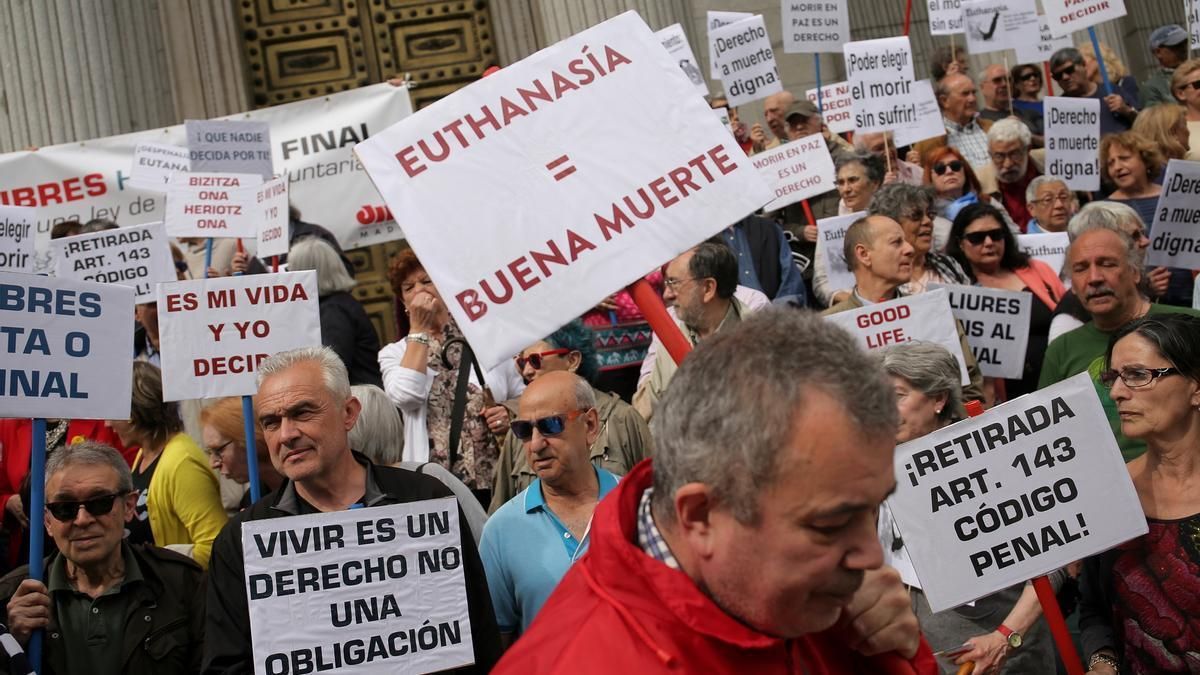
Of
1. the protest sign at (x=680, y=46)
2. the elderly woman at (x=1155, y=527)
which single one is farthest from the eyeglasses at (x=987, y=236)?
the elderly woman at (x=1155, y=527)

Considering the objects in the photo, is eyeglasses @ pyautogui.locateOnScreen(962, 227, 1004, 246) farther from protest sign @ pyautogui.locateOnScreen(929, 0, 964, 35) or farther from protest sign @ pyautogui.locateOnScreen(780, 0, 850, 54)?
protest sign @ pyautogui.locateOnScreen(929, 0, 964, 35)

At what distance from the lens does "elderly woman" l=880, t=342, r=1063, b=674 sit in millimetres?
4812

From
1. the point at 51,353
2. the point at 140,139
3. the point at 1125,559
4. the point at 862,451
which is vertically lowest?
the point at 1125,559

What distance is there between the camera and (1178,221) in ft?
26.4

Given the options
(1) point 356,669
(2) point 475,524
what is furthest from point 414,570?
(2) point 475,524

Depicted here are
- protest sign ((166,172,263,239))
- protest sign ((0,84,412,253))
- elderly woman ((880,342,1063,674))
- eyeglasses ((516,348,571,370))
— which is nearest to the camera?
elderly woman ((880,342,1063,674))

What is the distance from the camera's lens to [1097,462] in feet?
15.1

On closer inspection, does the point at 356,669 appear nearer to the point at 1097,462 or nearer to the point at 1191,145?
the point at 1097,462

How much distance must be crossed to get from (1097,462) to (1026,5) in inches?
366

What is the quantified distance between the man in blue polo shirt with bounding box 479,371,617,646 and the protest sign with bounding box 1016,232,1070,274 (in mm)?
4912

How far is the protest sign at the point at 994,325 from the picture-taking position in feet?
24.7

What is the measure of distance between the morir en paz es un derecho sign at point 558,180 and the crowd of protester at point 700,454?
1.90 ft

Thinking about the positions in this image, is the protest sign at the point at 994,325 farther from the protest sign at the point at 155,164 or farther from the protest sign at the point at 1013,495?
the protest sign at the point at 155,164

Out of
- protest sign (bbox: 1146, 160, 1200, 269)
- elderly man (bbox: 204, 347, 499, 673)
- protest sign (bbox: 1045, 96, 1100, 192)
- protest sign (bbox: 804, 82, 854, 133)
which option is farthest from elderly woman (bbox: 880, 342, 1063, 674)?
protest sign (bbox: 804, 82, 854, 133)
